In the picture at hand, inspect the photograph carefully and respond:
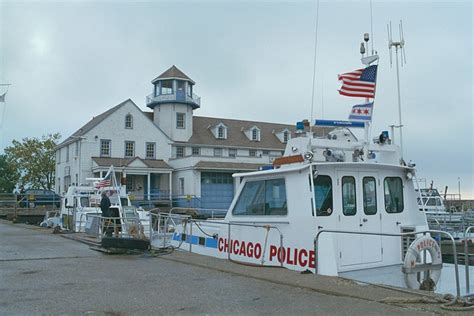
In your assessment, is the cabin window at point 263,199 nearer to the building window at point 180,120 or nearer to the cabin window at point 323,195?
the cabin window at point 323,195

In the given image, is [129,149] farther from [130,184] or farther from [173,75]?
[173,75]

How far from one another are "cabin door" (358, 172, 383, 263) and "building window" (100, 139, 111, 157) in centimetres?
4149

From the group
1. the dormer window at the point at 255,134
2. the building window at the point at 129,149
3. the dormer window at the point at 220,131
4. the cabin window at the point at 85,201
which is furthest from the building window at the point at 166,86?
the cabin window at the point at 85,201

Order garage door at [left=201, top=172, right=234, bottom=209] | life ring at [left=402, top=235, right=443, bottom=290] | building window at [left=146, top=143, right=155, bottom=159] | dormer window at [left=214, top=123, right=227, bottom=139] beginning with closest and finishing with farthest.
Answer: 1. life ring at [left=402, top=235, right=443, bottom=290]
2. garage door at [left=201, top=172, right=234, bottom=209]
3. building window at [left=146, top=143, right=155, bottom=159]
4. dormer window at [left=214, top=123, right=227, bottom=139]

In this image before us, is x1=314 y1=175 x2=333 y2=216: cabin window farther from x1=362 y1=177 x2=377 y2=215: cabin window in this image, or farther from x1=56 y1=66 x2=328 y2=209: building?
x1=56 y1=66 x2=328 y2=209: building

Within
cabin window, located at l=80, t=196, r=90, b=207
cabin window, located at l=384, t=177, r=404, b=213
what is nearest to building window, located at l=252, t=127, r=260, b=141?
cabin window, located at l=80, t=196, r=90, b=207

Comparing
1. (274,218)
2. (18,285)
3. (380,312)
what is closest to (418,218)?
(274,218)

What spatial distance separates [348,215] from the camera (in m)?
8.96

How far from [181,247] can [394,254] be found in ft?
17.8

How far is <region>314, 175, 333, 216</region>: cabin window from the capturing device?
8695mm

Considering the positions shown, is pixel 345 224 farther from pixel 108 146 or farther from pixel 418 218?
pixel 108 146

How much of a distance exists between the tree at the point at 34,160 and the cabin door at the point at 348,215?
187 feet

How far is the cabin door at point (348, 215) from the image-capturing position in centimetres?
873

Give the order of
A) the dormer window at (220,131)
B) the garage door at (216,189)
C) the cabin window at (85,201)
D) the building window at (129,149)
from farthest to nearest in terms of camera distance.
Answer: the dormer window at (220,131) < the building window at (129,149) < the garage door at (216,189) < the cabin window at (85,201)
